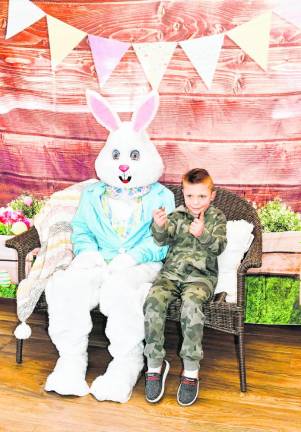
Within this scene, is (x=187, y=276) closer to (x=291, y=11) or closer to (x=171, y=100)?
(x=171, y=100)

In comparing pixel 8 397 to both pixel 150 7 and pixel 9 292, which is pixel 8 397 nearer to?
pixel 9 292

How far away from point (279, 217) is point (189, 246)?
0.68 m

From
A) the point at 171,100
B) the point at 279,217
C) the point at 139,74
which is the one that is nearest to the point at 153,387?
the point at 279,217

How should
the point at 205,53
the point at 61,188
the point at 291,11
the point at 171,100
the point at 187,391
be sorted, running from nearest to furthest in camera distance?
the point at 187,391 → the point at 291,11 → the point at 205,53 → the point at 171,100 → the point at 61,188

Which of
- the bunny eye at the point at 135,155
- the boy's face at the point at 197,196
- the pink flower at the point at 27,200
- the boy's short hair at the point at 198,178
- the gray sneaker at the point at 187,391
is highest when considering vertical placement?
→ the bunny eye at the point at 135,155

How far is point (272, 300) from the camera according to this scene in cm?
334

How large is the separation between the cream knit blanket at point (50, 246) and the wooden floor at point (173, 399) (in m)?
0.31

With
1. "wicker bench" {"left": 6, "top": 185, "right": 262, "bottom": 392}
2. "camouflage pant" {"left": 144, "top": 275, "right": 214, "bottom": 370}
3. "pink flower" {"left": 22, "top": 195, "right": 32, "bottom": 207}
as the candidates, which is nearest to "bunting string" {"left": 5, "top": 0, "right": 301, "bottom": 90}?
"wicker bench" {"left": 6, "top": 185, "right": 262, "bottom": 392}

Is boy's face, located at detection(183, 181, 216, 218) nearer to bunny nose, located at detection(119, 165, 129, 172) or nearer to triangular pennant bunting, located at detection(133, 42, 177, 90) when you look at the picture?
bunny nose, located at detection(119, 165, 129, 172)

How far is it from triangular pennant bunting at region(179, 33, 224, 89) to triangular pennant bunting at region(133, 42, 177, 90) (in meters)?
0.08

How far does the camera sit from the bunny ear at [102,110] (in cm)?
295

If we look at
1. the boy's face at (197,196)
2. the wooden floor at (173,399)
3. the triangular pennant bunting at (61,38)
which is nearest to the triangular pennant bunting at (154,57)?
the triangular pennant bunting at (61,38)

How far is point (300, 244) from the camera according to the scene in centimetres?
329

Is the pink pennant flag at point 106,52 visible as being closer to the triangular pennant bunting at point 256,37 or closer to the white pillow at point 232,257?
the triangular pennant bunting at point 256,37
